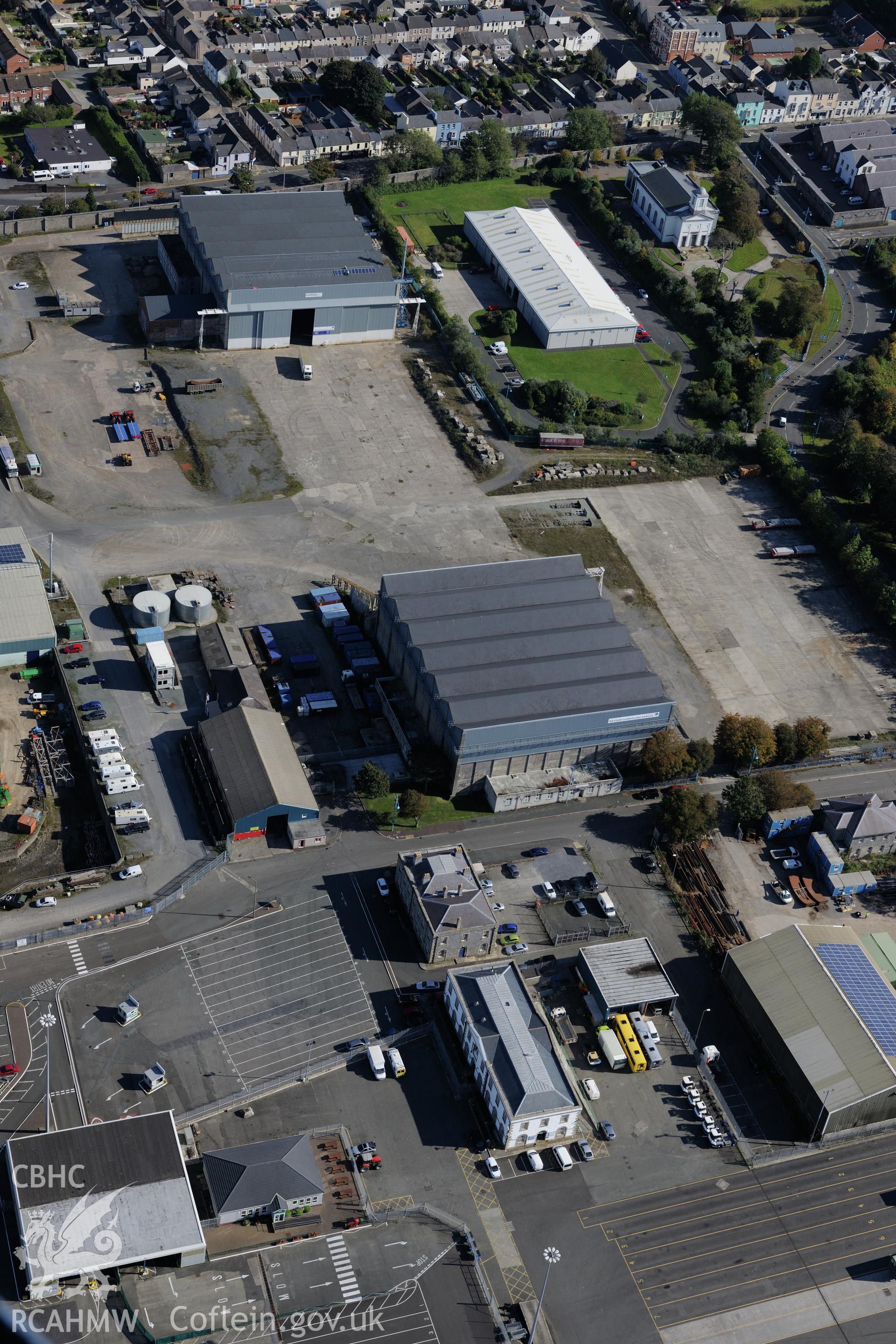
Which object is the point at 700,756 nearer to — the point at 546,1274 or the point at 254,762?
the point at 254,762

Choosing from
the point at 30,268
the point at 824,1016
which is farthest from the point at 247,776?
the point at 30,268

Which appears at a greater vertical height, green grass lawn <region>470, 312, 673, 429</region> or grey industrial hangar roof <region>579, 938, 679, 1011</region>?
green grass lawn <region>470, 312, 673, 429</region>

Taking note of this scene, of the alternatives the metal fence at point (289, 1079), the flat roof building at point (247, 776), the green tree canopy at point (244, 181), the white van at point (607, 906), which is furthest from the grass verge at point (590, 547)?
the green tree canopy at point (244, 181)

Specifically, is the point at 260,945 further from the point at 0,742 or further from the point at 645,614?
the point at 645,614

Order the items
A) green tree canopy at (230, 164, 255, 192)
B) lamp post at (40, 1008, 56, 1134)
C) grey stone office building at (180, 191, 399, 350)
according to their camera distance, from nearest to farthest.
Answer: lamp post at (40, 1008, 56, 1134) → grey stone office building at (180, 191, 399, 350) → green tree canopy at (230, 164, 255, 192)

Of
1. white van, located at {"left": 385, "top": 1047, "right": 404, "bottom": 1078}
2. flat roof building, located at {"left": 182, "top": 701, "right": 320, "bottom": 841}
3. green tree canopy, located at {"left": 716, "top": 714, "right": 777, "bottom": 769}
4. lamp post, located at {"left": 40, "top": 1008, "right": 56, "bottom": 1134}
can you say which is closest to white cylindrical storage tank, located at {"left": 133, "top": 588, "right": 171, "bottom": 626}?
flat roof building, located at {"left": 182, "top": 701, "right": 320, "bottom": 841}

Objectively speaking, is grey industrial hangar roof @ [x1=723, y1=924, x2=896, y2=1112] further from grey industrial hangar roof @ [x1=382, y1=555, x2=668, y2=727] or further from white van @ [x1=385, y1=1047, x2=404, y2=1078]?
white van @ [x1=385, y1=1047, x2=404, y2=1078]

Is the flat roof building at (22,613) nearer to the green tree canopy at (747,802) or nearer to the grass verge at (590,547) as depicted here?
the grass verge at (590,547)

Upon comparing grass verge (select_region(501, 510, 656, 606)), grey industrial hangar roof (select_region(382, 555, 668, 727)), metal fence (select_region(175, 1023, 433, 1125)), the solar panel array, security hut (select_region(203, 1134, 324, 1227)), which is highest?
grey industrial hangar roof (select_region(382, 555, 668, 727))
